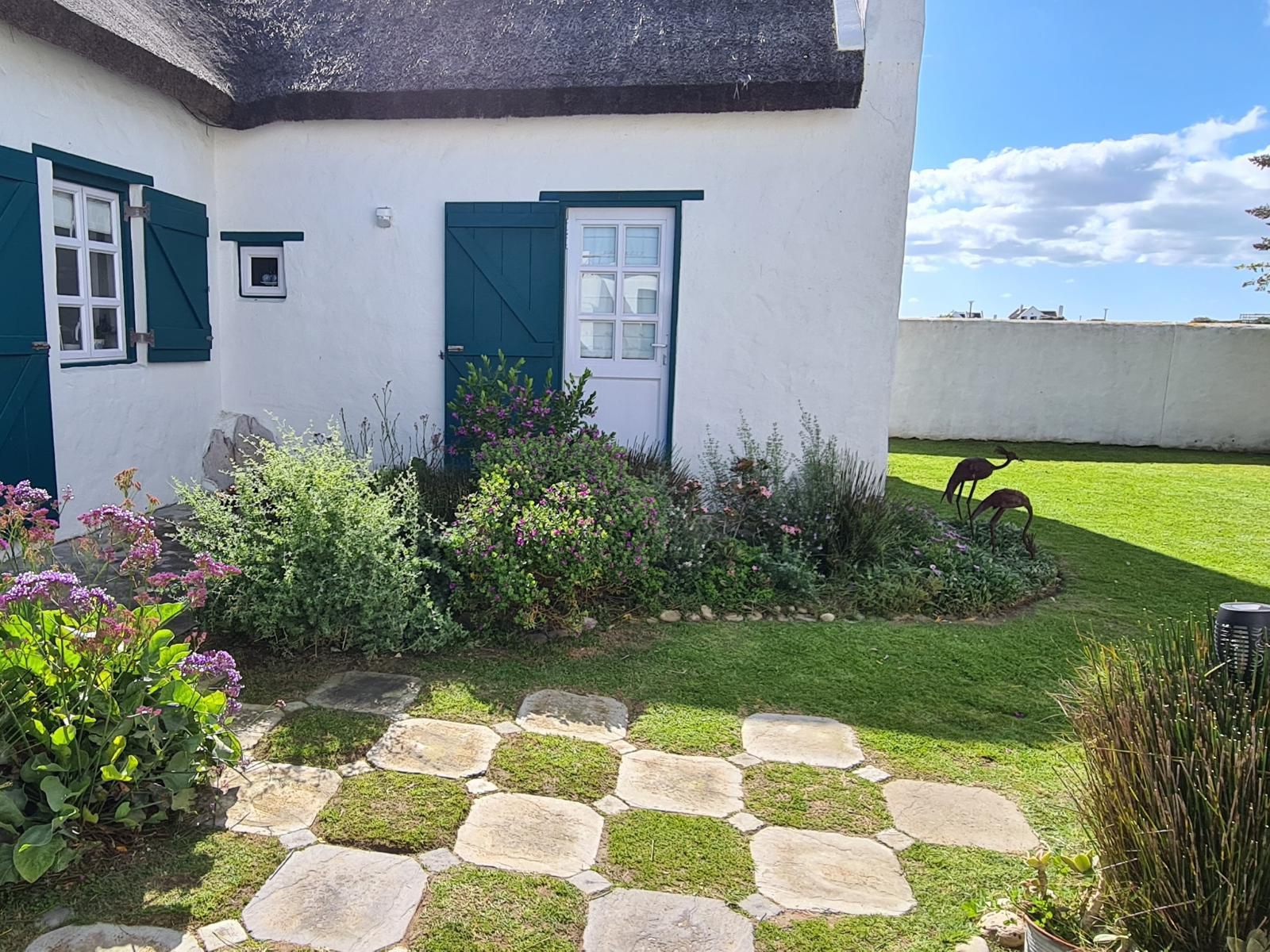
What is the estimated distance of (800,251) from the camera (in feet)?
21.3

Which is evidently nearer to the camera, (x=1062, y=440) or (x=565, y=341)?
(x=565, y=341)

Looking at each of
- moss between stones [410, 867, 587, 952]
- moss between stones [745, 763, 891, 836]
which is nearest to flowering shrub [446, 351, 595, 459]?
moss between stones [745, 763, 891, 836]

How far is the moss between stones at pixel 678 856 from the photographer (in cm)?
250

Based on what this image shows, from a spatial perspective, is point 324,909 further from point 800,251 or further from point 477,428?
point 800,251

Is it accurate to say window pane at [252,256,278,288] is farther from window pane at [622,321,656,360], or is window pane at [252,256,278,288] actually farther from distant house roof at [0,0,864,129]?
window pane at [622,321,656,360]

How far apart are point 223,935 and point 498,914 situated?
73 centimetres

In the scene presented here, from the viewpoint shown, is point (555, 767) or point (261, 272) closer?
point (555, 767)

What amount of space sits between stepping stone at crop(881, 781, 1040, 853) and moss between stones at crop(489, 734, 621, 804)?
1055 millimetres

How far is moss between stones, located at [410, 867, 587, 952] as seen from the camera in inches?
87.7

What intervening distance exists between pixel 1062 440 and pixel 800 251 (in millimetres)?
8835

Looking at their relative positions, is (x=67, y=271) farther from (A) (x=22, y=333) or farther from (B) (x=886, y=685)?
(B) (x=886, y=685)

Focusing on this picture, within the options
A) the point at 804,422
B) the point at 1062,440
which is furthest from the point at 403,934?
the point at 1062,440

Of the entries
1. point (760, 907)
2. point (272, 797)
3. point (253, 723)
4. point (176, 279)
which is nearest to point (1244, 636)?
point (760, 907)

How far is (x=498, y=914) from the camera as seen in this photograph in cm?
234
